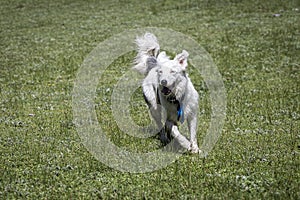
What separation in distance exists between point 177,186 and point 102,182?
135cm

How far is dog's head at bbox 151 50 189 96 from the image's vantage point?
366 inches

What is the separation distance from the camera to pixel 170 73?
9.31 meters

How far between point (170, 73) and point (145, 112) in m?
4.52

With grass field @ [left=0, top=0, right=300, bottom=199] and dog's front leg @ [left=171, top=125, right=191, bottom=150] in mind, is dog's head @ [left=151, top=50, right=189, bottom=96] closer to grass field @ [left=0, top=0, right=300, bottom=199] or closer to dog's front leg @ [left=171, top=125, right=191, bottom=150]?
dog's front leg @ [left=171, top=125, right=191, bottom=150]

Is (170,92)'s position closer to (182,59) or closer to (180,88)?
(180,88)

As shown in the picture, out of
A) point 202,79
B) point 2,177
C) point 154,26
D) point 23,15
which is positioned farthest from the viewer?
point 23,15

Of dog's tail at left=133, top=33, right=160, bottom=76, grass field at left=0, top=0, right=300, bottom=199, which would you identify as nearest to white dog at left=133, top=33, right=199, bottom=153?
dog's tail at left=133, top=33, right=160, bottom=76

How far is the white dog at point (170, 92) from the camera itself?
9461 millimetres

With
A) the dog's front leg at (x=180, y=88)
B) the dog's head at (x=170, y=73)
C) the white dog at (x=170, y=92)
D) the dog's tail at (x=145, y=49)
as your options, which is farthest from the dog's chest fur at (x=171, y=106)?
the dog's tail at (x=145, y=49)

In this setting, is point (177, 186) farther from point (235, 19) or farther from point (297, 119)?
point (235, 19)

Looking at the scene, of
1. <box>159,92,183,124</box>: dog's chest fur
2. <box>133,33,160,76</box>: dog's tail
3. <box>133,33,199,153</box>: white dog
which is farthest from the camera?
<box>133,33,160,76</box>: dog's tail

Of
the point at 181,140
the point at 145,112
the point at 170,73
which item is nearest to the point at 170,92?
the point at 170,73

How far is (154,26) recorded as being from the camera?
31.8 meters

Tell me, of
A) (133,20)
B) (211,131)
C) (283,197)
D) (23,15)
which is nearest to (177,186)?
(283,197)
